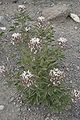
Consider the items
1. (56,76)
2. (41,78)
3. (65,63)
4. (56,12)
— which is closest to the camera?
(56,76)

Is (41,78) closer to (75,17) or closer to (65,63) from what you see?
(65,63)

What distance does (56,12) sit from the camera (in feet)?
21.6

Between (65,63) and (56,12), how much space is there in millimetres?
1674

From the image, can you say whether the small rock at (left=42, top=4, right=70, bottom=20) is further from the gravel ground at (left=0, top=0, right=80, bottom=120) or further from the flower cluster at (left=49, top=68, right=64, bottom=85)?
the flower cluster at (left=49, top=68, right=64, bottom=85)

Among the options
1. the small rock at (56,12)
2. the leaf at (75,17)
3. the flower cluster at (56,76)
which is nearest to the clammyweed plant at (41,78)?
the flower cluster at (56,76)

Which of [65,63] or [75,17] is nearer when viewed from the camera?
[65,63]

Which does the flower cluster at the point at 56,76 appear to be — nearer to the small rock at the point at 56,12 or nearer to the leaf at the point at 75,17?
the small rock at the point at 56,12

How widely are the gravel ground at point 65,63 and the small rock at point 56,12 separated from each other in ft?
0.39

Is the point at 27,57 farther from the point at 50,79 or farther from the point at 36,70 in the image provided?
the point at 50,79

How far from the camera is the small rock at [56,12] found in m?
6.48

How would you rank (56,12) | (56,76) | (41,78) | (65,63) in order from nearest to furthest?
(56,76) → (41,78) → (65,63) → (56,12)

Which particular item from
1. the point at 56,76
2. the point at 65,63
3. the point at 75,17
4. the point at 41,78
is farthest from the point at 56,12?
the point at 56,76

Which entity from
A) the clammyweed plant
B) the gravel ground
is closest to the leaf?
the gravel ground

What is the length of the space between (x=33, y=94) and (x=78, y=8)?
3.53m
